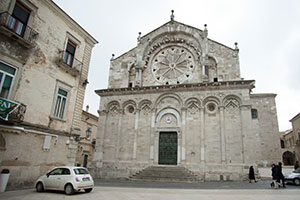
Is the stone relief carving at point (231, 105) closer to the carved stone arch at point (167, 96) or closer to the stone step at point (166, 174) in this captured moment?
the carved stone arch at point (167, 96)

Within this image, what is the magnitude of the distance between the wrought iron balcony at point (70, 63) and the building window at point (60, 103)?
134 cm

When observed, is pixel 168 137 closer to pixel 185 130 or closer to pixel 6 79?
pixel 185 130

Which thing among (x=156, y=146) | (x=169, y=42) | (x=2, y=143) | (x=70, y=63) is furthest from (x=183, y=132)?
(x=2, y=143)

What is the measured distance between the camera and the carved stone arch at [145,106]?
63.0ft

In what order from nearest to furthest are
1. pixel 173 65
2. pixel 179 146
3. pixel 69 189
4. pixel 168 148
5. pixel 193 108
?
pixel 69 189, pixel 179 146, pixel 168 148, pixel 193 108, pixel 173 65

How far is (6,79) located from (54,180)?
16.3 ft

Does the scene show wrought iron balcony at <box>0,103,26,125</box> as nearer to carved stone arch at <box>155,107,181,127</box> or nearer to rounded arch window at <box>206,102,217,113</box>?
carved stone arch at <box>155,107,181,127</box>

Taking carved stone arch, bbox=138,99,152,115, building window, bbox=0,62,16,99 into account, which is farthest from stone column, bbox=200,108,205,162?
building window, bbox=0,62,16,99

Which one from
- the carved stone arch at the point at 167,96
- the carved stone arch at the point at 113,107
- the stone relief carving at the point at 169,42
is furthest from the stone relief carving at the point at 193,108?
the carved stone arch at the point at 113,107

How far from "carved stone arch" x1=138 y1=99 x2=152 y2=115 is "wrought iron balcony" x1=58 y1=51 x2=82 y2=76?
754cm

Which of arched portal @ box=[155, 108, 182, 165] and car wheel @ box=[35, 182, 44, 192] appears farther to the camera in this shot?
arched portal @ box=[155, 108, 182, 165]

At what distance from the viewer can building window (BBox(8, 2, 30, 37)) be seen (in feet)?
31.7

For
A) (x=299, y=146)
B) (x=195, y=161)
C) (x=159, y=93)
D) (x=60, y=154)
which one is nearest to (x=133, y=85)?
(x=159, y=93)

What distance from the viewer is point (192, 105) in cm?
1809
